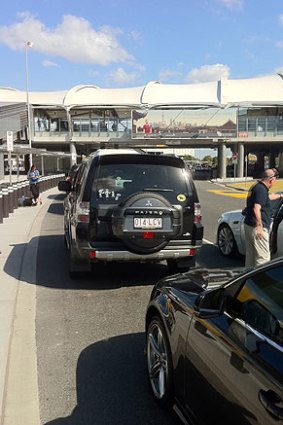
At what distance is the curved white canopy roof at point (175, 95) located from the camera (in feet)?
194

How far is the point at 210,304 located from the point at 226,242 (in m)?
6.10

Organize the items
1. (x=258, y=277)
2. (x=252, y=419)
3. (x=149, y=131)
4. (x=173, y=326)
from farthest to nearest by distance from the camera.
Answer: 1. (x=149, y=131)
2. (x=173, y=326)
3. (x=258, y=277)
4. (x=252, y=419)

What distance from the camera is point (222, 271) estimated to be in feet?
12.5

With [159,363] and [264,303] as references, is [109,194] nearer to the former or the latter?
[159,363]

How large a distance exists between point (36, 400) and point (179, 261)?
355 centimetres

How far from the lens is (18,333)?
5.00 m

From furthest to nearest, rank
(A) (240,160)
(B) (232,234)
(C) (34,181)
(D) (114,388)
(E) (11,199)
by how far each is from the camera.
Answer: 1. (A) (240,160)
2. (C) (34,181)
3. (E) (11,199)
4. (B) (232,234)
5. (D) (114,388)

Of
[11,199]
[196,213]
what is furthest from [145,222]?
[11,199]

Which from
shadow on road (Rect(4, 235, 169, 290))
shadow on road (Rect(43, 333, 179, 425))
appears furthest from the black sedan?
shadow on road (Rect(4, 235, 169, 290))

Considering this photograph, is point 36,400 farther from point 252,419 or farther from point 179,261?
point 179,261

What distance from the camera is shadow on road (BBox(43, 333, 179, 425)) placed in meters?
3.37

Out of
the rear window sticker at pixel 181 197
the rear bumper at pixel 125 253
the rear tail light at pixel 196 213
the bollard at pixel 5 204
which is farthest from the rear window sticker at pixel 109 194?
the bollard at pixel 5 204

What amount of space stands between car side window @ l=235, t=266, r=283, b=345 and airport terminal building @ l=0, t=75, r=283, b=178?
178 feet

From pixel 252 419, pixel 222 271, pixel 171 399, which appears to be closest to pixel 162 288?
pixel 222 271
